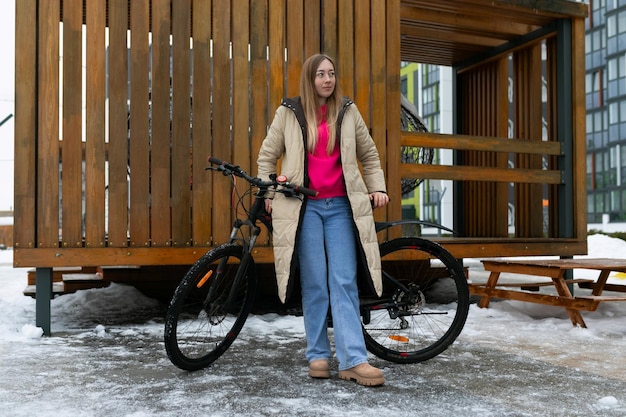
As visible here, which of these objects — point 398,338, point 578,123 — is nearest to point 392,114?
point 578,123

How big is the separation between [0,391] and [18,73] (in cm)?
265

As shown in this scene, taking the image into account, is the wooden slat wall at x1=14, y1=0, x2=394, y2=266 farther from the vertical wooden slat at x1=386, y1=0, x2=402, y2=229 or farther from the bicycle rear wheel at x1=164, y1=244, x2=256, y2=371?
the bicycle rear wheel at x1=164, y1=244, x2=256, y2=371

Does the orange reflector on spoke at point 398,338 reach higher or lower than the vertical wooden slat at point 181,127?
lower

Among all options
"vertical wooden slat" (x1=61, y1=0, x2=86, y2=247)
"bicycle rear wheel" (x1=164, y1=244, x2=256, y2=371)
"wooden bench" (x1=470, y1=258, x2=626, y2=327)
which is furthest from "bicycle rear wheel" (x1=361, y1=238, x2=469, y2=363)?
"vertical wooden slat" (x1=61, y1=0, x2=86, y2=247)

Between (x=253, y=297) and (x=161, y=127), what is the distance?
191 cm

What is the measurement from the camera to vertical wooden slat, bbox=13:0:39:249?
17.3ft

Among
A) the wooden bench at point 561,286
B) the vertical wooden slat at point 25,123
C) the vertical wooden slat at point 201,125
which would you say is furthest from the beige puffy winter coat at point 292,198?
the wooden bench at point 561,286

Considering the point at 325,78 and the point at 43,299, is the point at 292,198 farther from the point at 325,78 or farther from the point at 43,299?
the point at 43,299

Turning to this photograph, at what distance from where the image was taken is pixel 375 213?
6246 mm

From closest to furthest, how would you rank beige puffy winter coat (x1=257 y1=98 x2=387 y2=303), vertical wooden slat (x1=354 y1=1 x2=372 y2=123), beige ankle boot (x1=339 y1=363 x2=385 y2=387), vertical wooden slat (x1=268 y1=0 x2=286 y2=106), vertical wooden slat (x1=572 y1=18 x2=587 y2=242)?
1. beige ankle boot (x1=339 y1=363 x2=385 y2=387)
2. beige puffy winter coat (x1=257 y1=98 x2=387 y2=303)
3. vertical wooden slat (x1=268 y1=0 x2=286 y2=106)
4. vertical wooden slat (x1=354 y1=1 x2=372 y2=123)
5. vertical wooden slat (x1=572 y1=18 x2=587 y2=242)

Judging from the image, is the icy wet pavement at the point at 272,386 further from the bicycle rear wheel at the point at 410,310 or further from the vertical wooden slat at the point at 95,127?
the vertical wooden slat at the point at 95,127

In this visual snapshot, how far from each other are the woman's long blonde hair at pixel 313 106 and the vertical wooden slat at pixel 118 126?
2044mm

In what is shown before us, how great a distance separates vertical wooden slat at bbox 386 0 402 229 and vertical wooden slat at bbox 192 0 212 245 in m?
1.56

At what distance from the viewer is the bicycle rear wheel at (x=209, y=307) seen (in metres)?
3.89
